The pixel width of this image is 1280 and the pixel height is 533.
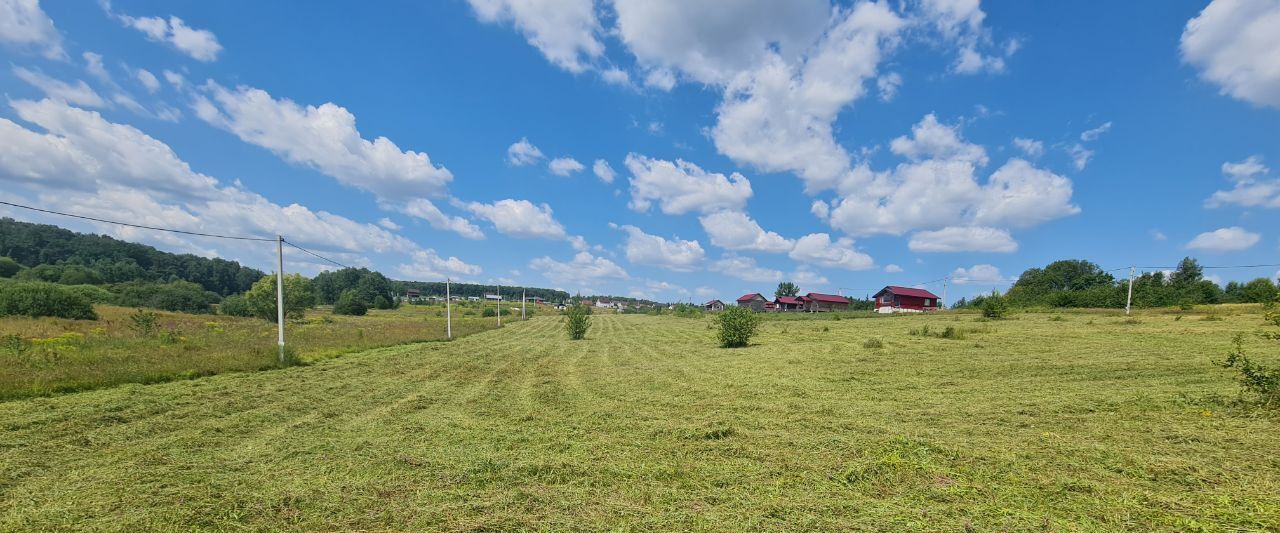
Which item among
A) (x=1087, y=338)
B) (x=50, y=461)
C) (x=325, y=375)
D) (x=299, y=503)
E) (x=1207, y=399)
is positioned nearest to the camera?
(x=299, y=503)

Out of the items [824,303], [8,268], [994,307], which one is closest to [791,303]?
[824,303]

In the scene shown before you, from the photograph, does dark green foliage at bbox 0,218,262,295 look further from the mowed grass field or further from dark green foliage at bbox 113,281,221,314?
the mowed grass field

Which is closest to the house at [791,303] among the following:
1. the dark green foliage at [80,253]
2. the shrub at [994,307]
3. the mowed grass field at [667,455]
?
the shrub at [994,307]

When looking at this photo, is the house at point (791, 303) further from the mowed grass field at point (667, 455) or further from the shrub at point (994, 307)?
the mowed grass field at point (667, 455)

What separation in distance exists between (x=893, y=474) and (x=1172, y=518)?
221cm

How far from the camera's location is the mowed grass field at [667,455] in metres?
4.62

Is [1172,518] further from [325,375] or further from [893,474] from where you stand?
[325,375]

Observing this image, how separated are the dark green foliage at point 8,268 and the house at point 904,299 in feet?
459

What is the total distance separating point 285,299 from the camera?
63.9 meters

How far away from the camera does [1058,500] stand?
475cm

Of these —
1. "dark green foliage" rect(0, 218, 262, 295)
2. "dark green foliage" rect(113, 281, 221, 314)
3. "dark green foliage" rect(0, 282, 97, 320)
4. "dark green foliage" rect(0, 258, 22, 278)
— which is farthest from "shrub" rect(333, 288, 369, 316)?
"dark green foliage" rect(0, 282, 97, 320)

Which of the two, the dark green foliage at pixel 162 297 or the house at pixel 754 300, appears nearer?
the dark green foliage at pixel 162 297

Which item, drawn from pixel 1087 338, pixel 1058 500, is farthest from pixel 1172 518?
pixel 1087 338

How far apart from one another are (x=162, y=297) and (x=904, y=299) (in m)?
111
